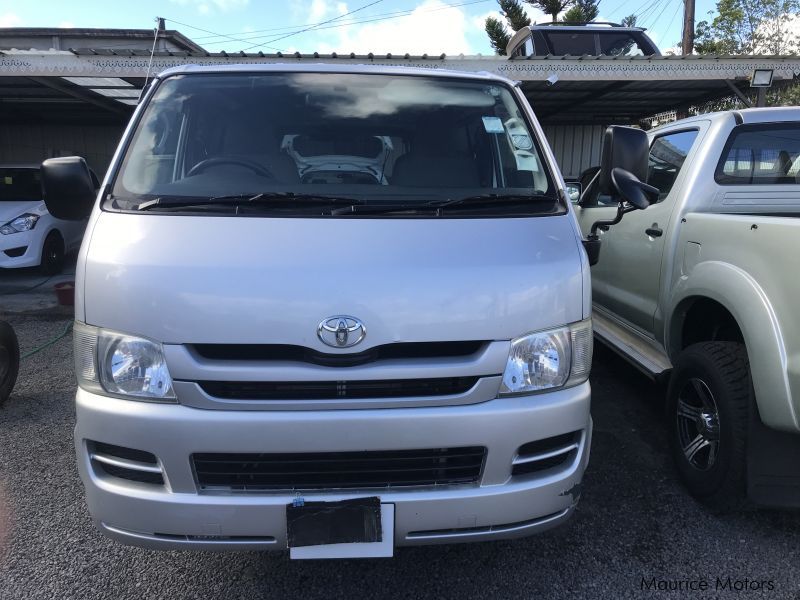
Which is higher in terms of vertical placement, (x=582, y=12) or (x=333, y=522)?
(x=582, y=12)

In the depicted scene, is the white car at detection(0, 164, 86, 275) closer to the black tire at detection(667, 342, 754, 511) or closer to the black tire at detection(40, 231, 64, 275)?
the black tire at detection(40, 231, 64, 275)

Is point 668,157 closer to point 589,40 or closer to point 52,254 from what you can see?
point 589,40

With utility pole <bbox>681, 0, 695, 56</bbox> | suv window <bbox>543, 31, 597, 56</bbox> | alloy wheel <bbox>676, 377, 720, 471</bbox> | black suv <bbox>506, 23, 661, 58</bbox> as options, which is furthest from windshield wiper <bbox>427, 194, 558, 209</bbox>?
utility pole <bbox>681, 0, 695, 56</bbox>

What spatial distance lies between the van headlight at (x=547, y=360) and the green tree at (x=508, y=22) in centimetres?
2295

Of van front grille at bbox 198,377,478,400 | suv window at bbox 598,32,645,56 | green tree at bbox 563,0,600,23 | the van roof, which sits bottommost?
van front grille at bbox 198,377,478,400

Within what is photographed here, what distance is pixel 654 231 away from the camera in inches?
152

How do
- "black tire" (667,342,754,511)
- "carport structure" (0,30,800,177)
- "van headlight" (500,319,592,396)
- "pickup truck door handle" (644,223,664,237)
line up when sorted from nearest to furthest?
"van headlight" (500,319,592,396), "black tire" (667,342,754,511), "pickup truck door handle" (644,223,664,237), "carport structure" (0,30,800,177)

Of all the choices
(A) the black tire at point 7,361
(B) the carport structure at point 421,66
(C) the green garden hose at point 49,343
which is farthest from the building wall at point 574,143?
(A) the black tire at point 7,361

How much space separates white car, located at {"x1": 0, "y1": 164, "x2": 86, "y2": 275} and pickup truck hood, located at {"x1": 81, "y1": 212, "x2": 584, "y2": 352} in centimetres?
763

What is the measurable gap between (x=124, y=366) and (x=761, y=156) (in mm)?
3890

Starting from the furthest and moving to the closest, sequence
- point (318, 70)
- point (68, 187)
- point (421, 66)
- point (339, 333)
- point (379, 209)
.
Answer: point (421, 66)
point (318, 70)
point (68, 187)
point (379, 209)
point (339, 333)

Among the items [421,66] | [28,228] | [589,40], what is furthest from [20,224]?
[589,40]

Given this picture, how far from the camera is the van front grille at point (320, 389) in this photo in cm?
191

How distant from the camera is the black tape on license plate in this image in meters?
1.89
